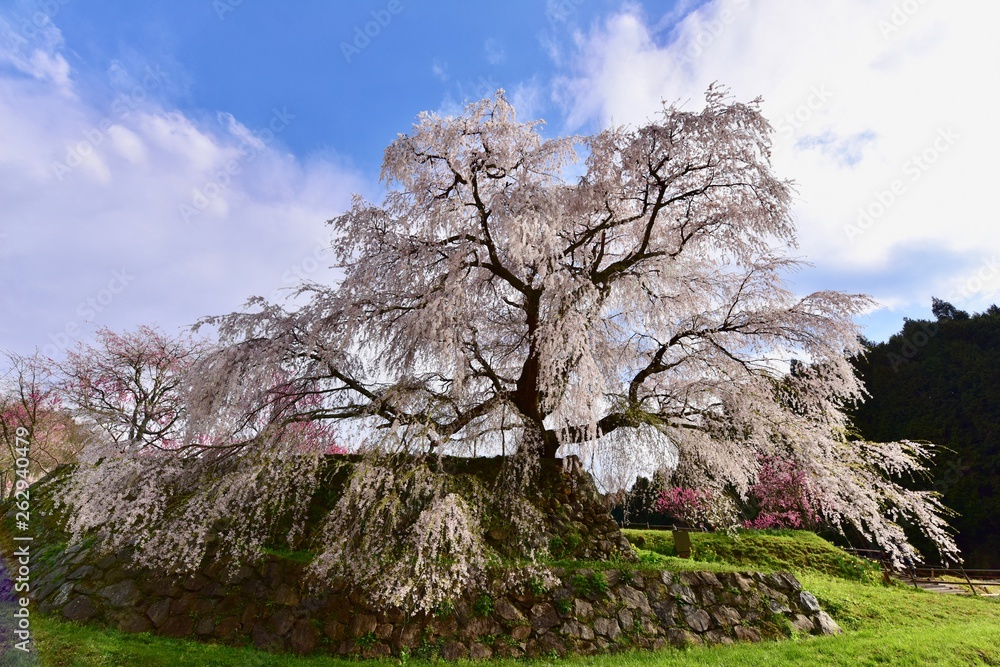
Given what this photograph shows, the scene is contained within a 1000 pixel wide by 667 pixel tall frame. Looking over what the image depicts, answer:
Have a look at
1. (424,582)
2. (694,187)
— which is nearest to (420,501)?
(424,582)

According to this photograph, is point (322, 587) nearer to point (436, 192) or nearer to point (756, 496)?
point (436, 192)

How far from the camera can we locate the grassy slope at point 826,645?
21.2 ft

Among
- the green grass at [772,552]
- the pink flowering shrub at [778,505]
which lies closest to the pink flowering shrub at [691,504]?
the green grass at [772,552]

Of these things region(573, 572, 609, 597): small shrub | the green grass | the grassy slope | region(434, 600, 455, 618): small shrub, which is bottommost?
the grassy slope

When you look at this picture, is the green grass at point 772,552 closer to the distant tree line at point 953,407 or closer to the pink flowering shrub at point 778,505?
the pink flowering shrub at point 778,505

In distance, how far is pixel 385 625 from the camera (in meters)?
6.98

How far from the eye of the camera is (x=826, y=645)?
24.8 ft

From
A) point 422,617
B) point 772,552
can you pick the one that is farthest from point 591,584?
point 772,552

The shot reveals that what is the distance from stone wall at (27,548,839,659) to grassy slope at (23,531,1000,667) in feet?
0.98

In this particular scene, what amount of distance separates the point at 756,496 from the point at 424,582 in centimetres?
1740

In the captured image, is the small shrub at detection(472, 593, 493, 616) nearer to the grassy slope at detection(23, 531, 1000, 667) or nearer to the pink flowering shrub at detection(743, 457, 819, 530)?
the grassy slope at detection(23, 531, 1000, 667)

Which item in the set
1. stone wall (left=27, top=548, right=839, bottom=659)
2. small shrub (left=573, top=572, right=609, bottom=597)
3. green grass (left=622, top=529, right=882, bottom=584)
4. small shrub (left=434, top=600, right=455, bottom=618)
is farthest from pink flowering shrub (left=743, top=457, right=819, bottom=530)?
small shrub (left=434, top=600, right=455, bottom=618)

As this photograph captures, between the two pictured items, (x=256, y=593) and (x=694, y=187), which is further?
(x=694, y=187)

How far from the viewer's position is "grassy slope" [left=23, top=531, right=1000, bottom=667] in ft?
21.2
